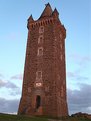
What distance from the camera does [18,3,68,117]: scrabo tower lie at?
4038 centimetres

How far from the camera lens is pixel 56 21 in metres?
47.7

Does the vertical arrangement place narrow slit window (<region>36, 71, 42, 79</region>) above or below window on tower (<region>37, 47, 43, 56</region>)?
below

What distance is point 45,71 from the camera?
43125mm

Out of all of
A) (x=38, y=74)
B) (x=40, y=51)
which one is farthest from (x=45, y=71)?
(x=40, y=51)

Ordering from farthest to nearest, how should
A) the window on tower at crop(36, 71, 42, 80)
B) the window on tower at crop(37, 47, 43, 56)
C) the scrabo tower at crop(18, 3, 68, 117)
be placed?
1. the window on tower at crop(37, 47, 43, 56)
2. the window on tower at crop(36, 71, 42, 80)
3. the scrabo tower at crop(18, 3, 68, 117)

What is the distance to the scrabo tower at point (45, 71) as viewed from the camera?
4038 cm

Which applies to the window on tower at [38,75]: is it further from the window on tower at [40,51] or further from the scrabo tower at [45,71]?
the window on tower at [40,51]

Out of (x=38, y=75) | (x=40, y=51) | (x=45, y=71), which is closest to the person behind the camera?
(x=45, y=71)

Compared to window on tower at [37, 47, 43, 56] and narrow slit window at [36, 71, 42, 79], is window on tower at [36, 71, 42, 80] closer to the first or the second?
narrow slit window at [36, 71, 42, 79]

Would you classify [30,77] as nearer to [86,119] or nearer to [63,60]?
[63,60]

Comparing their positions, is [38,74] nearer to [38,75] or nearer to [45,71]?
[38,75]

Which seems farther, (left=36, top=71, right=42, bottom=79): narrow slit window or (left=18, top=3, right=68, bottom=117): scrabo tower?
(left=36, top=71, right=42, bottom=79): narrow slit window

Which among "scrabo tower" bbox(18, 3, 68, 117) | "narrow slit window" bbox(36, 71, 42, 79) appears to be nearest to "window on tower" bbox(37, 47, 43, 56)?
"scrabo tower" bbox(18, 3, 68, 117)

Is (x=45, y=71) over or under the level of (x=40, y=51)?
under
